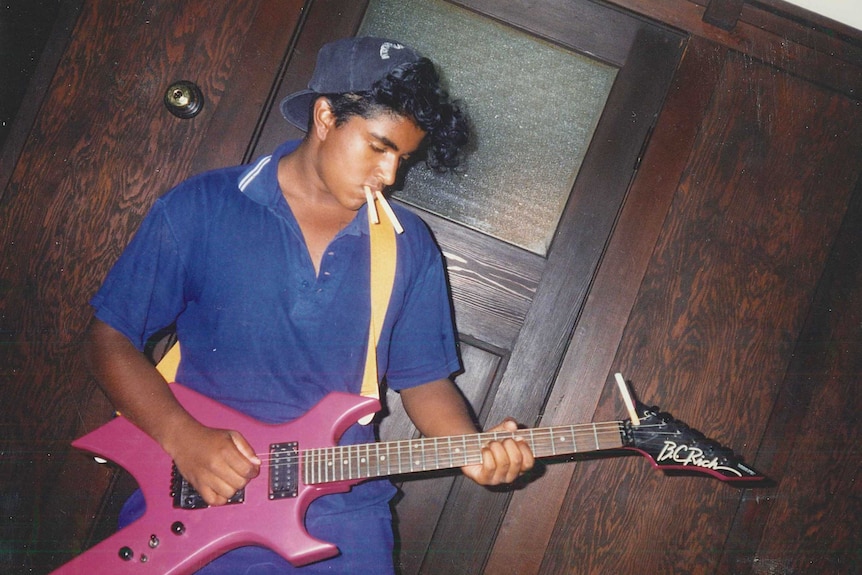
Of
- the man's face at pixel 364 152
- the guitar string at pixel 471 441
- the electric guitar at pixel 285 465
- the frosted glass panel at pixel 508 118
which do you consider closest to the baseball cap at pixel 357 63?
the man's face at pixel 364 152

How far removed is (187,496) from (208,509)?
0.07 metres

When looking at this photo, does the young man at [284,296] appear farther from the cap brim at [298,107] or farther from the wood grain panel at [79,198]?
the wood grain panel at [79,198]

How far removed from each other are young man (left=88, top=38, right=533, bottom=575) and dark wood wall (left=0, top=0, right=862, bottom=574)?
0.55 metres

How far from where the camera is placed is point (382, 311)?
63.6 inches

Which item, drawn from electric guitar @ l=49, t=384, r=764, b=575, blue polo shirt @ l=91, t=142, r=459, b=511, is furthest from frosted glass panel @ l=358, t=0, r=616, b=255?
electric guitar @ l=49, t=384, r=764, b=575

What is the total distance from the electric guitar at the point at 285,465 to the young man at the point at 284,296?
47 millimetres

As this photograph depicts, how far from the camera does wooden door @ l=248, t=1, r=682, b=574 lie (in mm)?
2012

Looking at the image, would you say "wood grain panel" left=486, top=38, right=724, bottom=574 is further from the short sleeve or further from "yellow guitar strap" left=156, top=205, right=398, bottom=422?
the short sleeve

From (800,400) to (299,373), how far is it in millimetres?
2032

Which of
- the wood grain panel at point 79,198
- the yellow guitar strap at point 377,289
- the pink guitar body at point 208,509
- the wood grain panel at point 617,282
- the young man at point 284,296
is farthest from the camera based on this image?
the wood grain panel at point 617,282

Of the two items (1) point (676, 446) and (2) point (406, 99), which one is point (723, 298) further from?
(2) point (406, 99)

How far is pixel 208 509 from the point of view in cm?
130

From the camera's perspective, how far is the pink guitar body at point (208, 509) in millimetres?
1242

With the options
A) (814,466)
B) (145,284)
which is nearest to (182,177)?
(145,284)
